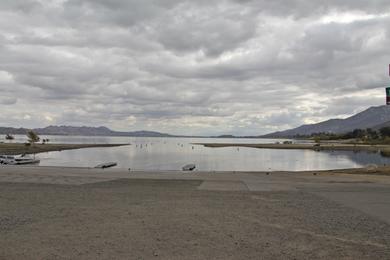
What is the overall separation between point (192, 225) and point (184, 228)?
1.31 ft

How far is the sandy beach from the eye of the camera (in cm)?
690

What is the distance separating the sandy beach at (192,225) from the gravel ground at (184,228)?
0.06ft

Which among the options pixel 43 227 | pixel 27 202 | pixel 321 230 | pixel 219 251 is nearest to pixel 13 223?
pixel 43 227

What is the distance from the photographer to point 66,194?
1477 centimetres

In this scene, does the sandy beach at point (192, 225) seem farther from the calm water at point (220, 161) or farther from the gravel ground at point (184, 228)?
the calm water at point (220, 161)

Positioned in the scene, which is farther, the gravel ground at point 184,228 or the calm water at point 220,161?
the calm water at point 220,161

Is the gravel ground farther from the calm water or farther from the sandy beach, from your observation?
the calm water

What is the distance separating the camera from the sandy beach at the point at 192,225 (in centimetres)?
690

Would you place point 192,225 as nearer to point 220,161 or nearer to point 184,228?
point 184,228

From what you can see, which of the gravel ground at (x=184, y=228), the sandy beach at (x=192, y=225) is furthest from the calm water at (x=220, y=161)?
the gravel ground at (x=184, y=228)

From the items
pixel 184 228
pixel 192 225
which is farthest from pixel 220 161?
pixel 184 228

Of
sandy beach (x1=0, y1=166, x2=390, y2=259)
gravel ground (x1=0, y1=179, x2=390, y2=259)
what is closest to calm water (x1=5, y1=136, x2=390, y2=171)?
sandy beach (x1=0, y1=166, x2=390, y2=259)

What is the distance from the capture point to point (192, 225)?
9195 mm

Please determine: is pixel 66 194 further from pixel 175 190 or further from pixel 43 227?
pixel 43 227
